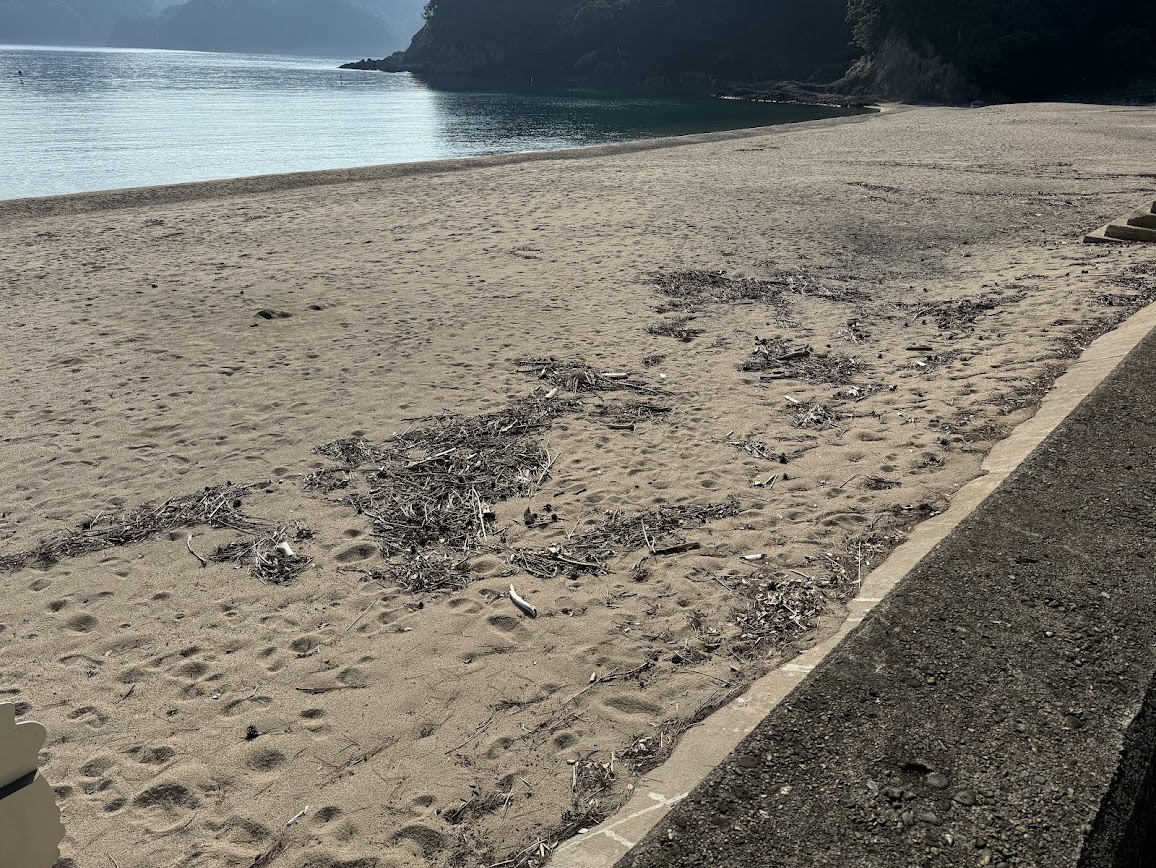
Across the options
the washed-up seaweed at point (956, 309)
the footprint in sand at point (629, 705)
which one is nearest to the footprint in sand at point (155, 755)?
the footprint in sand at point (629, 705)

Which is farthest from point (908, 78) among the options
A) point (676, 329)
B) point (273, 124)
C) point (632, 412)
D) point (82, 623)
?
point (82, 623)

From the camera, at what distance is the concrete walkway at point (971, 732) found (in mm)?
2217

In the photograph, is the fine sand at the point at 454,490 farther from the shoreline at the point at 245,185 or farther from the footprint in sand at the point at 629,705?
the shoreline at the point at 245,185

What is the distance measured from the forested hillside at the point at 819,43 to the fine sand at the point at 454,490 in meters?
56.2

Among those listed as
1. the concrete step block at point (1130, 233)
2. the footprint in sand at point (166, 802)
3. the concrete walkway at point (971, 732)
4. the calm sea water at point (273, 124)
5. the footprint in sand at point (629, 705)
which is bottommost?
the footprint in sand at point (166, 802)

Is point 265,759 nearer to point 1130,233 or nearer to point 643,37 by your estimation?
point 1130,233

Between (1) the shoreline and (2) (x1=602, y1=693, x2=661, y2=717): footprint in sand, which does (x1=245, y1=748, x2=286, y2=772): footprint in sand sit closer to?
(2) (x1=602, y1=693, x2=661, y2=717): footprint in sand

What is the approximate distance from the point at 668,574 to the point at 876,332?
448 centimetres

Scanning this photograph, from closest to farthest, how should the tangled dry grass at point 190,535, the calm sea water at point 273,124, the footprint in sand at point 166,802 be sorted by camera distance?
1. the footprint in sand at point 166,802
2. the tangled dry grass at point 190,535
3. the calm sea water at point 273,124

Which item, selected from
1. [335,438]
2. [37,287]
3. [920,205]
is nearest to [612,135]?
[920,205]

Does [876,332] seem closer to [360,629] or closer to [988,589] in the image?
[988,589]

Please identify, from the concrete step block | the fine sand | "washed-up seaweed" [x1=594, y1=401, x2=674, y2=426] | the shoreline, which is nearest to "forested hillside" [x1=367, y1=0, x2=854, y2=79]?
the shoreline

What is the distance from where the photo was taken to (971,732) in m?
2.54

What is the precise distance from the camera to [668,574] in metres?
4.14
